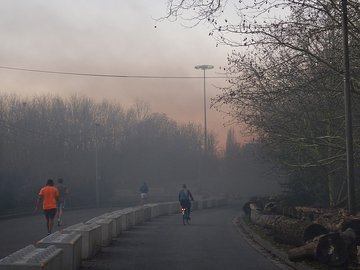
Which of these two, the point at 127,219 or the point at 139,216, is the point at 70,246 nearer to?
the point at 127,219

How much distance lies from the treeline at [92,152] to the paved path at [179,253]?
65.3 feet

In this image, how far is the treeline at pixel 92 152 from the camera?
50.9 m

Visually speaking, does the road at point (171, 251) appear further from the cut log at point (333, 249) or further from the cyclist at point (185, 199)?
the cyclist at point (185, 199)

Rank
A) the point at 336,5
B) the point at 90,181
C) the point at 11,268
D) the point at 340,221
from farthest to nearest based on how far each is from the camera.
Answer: the point at 90,181
the point at 336,5
the point at 340,221
the point at 11,268

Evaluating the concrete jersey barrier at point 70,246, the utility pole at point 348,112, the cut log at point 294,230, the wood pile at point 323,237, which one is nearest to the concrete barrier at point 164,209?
the concrete jersey barrier at point 70,246

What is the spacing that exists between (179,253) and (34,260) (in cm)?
762

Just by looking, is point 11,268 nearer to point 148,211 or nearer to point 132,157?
point 148,211

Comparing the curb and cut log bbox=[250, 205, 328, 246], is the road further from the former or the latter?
cut log bbox=[250, 205, 328, 246]

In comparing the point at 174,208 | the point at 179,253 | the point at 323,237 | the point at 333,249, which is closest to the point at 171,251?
the point at 179,253

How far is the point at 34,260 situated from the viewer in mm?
8266

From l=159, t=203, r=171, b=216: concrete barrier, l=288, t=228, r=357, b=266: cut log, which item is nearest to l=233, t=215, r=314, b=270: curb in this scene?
l=288, t=228, r=357, b=266: cut log

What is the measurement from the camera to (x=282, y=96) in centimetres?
2055

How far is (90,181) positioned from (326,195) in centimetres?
3124

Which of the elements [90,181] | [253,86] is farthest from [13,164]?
[253,86]
